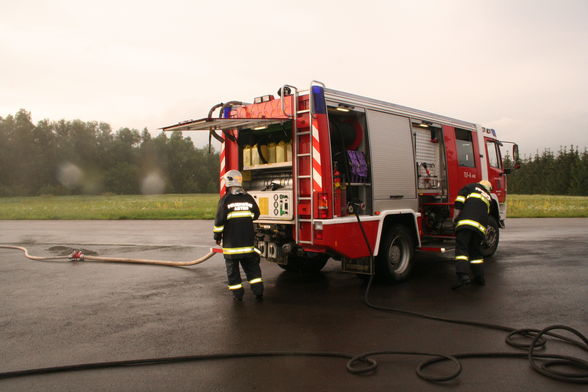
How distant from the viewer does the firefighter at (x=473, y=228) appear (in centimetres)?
712

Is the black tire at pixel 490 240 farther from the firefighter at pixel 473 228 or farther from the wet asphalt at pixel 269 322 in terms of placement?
the firefighter at pixel 473 228

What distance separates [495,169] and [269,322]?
7.49 meters

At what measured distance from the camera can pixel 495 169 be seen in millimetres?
10633

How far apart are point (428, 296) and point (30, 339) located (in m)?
4.79

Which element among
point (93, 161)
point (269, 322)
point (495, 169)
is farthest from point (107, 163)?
point (269, 322)

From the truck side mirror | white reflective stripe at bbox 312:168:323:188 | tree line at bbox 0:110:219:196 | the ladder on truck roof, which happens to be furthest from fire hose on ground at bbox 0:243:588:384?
tree line at bbox 0:110:219:196

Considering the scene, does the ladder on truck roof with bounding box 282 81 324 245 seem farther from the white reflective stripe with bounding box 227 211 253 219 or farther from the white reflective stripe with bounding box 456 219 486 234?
the white reflective stripe with bounding box 456 219 486 234

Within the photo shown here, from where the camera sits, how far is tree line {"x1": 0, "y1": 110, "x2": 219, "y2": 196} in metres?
67.9

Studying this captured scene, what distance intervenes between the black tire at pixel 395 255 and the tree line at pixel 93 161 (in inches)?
2300

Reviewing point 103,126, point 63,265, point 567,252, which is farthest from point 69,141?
point 567,252

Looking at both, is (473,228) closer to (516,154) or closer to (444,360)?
(444,360)

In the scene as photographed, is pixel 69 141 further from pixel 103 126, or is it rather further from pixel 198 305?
pixel 198 305

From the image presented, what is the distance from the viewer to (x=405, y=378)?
364cm

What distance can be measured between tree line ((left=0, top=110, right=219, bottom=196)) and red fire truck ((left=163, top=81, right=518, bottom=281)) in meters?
57.6
